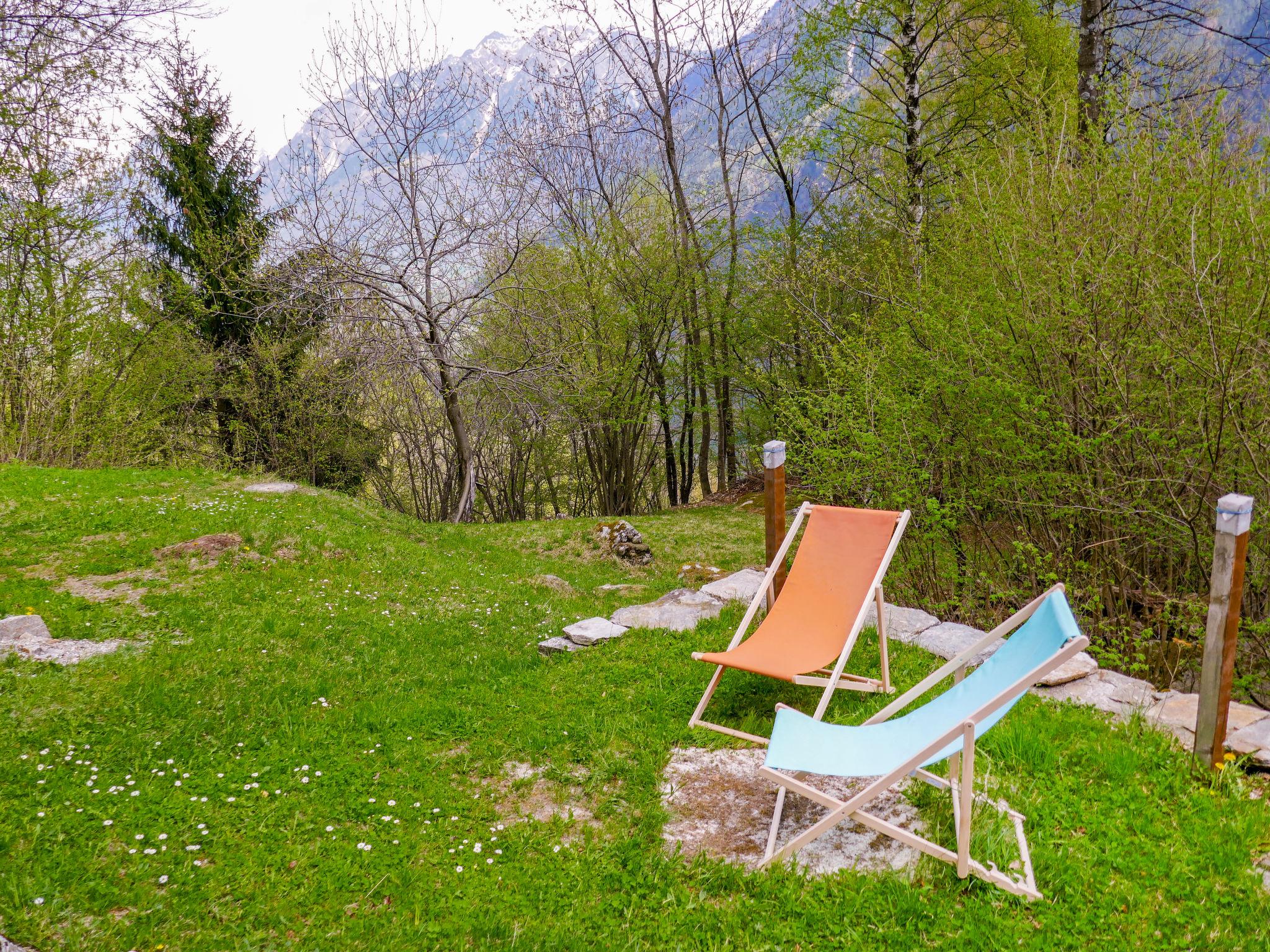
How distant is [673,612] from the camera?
5.90 m

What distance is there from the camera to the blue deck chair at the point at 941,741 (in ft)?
8.42

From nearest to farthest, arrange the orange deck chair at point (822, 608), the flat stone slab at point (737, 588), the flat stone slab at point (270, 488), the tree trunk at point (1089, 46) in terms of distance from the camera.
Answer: the orange deck chair at point (822, 608), the flat stone slab at point (737, 588), the tree trunk at point (1089, 46), the flat stone slab at point (270, 488)

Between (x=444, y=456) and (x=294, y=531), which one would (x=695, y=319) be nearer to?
(x=444, y=456)

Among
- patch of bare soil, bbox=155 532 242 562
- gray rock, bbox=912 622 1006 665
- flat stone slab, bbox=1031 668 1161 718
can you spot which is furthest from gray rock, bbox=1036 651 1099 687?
patch of bare soil, bbox=155 532 242 562

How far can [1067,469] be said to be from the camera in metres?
5.68

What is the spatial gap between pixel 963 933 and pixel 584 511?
66.8 ft

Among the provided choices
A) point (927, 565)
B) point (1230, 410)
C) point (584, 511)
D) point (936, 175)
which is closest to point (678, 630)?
point (927, 565)

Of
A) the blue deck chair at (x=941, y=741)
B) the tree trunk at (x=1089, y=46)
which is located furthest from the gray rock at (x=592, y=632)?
the tree trunk at (x=1089, y=46)

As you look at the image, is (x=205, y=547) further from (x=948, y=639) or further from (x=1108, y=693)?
(x=1108, y=693)

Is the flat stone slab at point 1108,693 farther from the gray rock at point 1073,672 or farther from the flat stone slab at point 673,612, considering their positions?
the flat stone slab at point 673,612

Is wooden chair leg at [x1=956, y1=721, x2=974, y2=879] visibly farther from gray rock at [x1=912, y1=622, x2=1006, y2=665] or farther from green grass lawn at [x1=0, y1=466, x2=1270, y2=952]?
gray rock at [x1=912, y1=622, x2=1006, y2=665]

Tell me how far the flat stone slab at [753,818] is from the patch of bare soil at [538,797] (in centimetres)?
41

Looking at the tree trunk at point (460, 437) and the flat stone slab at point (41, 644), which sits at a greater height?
the tree trunk at point (460, 437)

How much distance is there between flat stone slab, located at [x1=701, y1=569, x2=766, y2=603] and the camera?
6.23m
